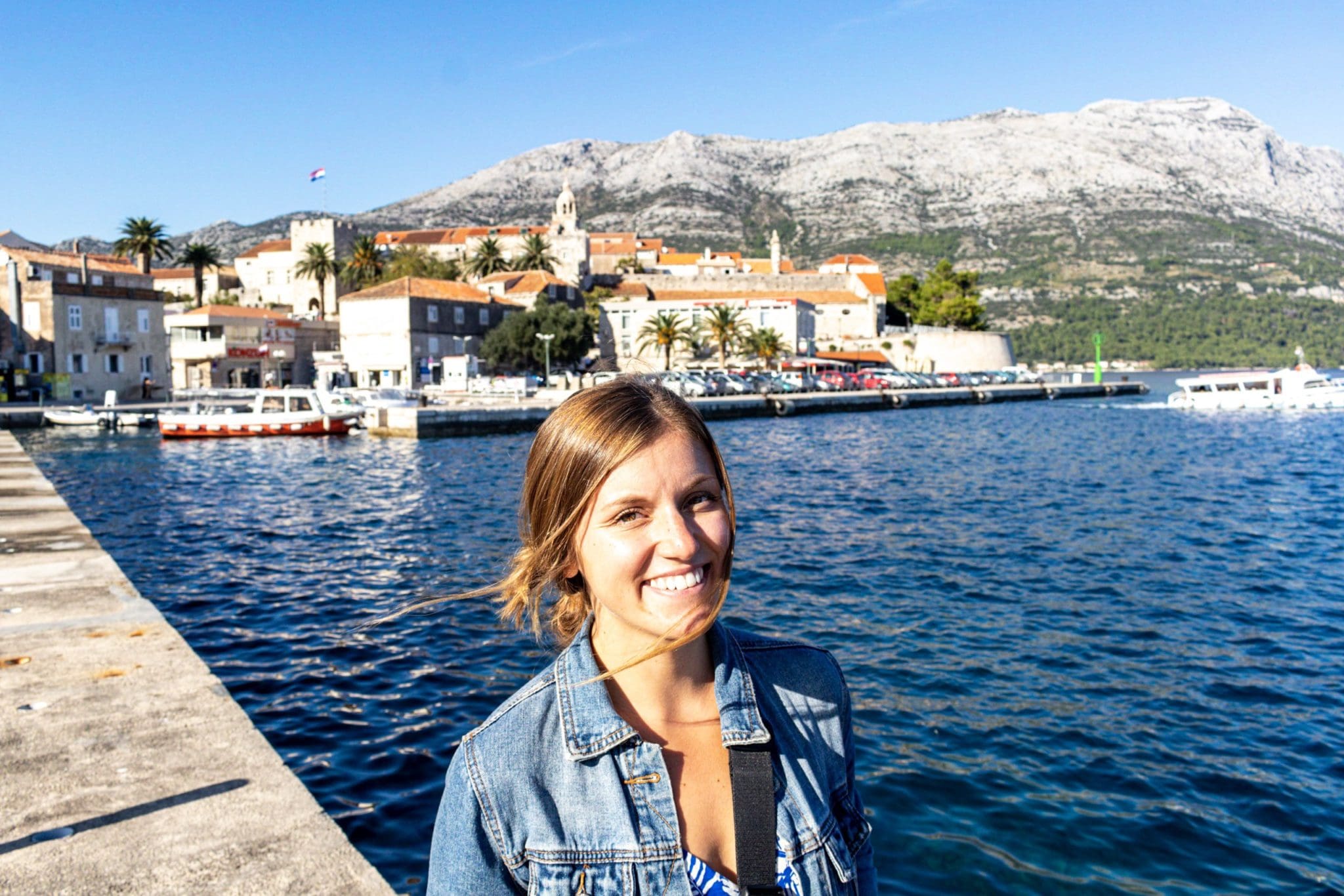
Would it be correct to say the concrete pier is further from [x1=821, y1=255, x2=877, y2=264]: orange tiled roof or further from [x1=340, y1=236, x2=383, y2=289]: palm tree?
[x1=821, y1=255, x2=877, y2=264]: orange tiled roof

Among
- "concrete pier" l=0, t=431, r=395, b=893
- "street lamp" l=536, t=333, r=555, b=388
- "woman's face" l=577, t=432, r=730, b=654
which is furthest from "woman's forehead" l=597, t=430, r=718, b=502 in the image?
"street lamp" l=536, t=333, r=555, b=388

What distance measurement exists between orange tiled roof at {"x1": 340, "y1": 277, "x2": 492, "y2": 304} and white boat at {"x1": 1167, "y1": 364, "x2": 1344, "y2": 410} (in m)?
45.8

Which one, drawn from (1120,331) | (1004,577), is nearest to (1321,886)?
(1004,577)

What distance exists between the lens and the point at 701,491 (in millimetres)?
1809

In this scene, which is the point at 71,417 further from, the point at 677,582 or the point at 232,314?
the point at 677,582

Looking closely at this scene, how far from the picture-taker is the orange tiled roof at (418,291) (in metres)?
62.8

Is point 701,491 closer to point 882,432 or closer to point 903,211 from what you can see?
point 882,432

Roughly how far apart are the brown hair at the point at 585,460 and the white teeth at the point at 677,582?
2.3 inches

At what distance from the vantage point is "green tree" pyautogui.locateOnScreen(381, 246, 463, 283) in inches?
3386

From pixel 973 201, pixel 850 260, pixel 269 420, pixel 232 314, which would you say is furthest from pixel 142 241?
pixel 973 201

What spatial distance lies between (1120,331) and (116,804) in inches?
6148

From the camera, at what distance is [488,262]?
85438 millimetres

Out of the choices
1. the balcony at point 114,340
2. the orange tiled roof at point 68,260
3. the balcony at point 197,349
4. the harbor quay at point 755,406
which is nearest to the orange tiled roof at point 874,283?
the harbor quay at point 755,406

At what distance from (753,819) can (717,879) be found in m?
0.14
